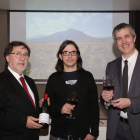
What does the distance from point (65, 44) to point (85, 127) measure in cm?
111

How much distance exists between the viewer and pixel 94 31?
5.78 m

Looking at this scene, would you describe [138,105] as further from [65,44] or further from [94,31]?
[94,31]

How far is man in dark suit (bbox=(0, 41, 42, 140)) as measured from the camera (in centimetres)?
189

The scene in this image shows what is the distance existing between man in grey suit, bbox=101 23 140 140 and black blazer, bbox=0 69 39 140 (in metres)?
0.88

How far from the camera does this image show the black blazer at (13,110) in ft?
6.17

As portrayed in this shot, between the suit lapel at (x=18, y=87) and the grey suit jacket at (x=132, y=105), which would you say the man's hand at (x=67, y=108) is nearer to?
the suit lapel at (x=18, y=87)

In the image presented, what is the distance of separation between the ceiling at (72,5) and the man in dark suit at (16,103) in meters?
3.13

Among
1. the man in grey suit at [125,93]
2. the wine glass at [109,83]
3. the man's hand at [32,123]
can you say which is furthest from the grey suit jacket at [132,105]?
the man's hand at [32,123]

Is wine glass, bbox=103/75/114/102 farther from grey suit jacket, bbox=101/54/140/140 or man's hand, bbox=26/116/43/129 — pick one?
man's hand, bbox=26/116/43/129

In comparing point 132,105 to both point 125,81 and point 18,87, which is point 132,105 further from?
point 18,87

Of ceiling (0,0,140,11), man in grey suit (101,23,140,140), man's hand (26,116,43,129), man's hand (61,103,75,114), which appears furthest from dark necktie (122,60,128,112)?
ceiling (0,0,140,11)

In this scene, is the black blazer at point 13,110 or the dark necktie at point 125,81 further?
the dark necktie at point 125,81

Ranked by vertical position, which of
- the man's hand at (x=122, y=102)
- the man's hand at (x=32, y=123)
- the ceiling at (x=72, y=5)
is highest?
the ceiling at (x=72, y=5)

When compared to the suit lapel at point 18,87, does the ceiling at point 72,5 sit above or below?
above
